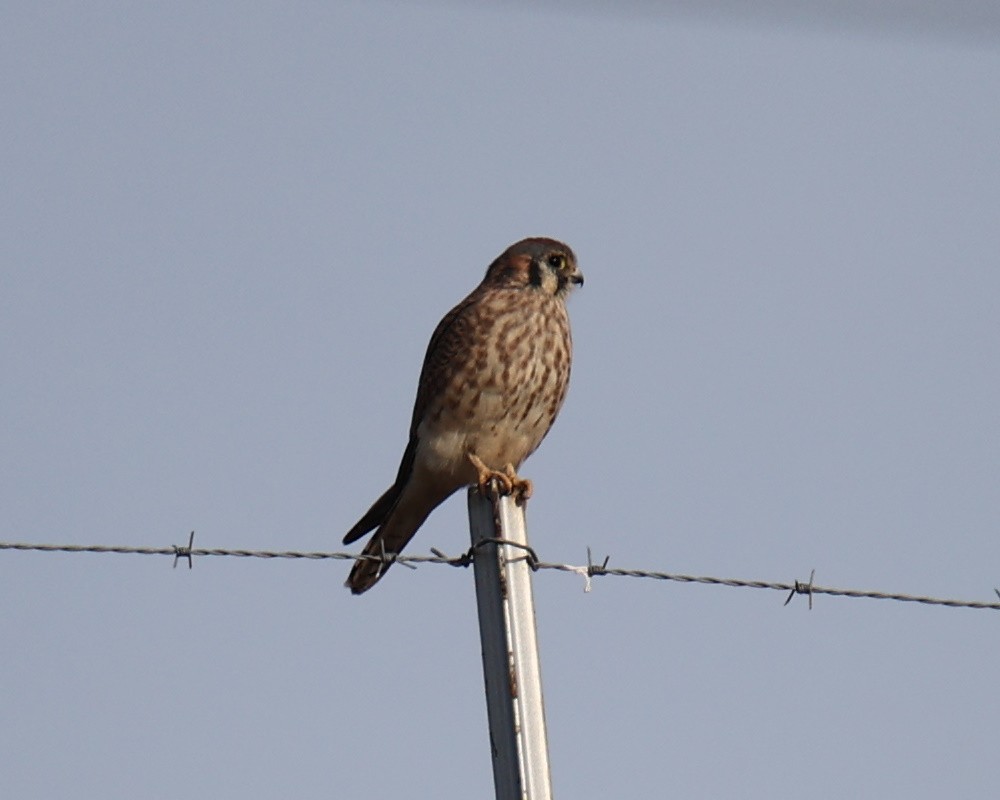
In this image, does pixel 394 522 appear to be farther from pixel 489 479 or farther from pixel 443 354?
pixel 489 479

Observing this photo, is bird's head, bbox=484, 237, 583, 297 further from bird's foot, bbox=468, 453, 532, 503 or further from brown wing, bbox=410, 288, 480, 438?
bird's foot, bbox=468, 453, 532, 503

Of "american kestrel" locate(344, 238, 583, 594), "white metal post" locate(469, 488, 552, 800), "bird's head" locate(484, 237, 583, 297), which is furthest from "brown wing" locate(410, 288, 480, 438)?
"white metal post" locate(469, 488, 552, 800)

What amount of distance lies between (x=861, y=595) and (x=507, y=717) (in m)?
0.85

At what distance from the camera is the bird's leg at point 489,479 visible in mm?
3138

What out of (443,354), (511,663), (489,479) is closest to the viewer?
(511,663)

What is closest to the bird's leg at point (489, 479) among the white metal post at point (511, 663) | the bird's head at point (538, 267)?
the white metal post at point (511, 663)

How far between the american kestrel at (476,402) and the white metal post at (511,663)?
1708mm

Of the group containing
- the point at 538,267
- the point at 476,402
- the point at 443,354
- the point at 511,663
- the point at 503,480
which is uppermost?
the point at 538,267

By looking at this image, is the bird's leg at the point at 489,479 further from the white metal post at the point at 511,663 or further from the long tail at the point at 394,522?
the long tail at the point at 394,522

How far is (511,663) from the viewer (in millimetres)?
2855

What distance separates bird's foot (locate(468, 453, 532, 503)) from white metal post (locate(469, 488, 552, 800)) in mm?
275

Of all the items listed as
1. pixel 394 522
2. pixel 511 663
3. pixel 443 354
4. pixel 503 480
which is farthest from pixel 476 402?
pixel 511 663

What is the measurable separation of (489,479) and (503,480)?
0.04 meters

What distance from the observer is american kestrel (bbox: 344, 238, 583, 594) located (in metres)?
4.88
